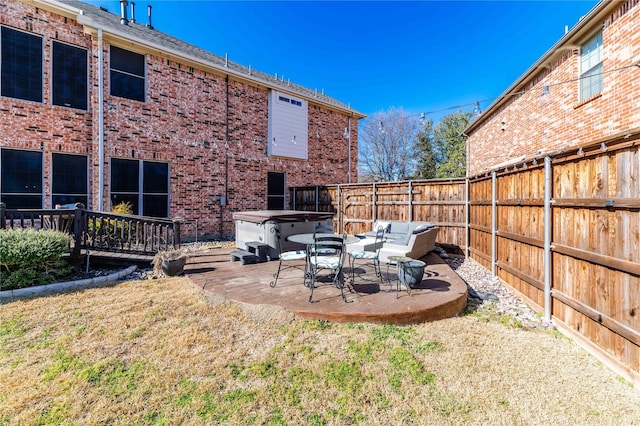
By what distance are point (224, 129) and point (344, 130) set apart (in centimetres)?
703

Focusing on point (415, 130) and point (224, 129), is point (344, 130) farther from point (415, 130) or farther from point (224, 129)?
point (415, 130)

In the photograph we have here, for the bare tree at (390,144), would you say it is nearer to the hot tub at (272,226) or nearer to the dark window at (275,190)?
the dark window at (275,190)

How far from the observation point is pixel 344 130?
16500mm

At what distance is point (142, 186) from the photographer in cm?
1008

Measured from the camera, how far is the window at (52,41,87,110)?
28.6 ft

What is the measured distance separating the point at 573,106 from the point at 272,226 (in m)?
7.64

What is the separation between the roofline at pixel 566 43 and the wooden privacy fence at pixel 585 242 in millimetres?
3839

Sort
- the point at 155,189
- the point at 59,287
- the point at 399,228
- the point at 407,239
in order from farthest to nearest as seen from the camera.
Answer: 1. the point at 155,189
2. the point at 399,228
3. the point at 407,239
4. the point at 59,287

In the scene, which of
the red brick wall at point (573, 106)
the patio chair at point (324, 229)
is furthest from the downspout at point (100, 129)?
the red brick wall at point (573, 106)

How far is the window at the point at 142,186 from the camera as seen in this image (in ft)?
31.4

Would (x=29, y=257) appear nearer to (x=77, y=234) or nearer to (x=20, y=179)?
(x=77, y=234)

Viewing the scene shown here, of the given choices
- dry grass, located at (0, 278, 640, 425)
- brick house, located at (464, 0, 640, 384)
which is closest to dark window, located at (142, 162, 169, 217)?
dry grass, located at (0, 278, 640, 425)

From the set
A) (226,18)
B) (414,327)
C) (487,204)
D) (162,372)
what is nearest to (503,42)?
(487,204)

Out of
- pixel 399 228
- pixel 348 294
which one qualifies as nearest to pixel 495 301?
pixel 348 294
